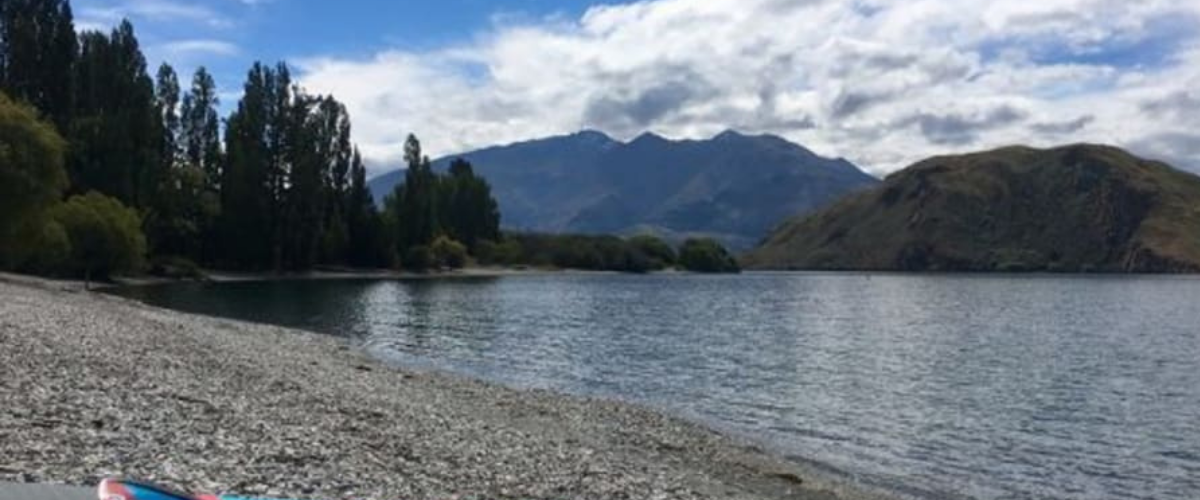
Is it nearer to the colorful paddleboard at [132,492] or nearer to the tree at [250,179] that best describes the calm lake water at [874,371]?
the colorful paddleboard at [132,492]

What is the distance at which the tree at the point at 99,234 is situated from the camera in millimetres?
115000

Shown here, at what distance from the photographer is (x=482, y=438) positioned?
2797 centimetres

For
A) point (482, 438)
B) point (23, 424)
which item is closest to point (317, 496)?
point (23, 424)

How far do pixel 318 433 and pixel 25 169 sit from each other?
70.2 m

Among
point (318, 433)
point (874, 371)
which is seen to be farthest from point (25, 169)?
point (318, 433)

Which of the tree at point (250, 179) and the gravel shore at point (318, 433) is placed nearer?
the gravel shore at point (318, 433)

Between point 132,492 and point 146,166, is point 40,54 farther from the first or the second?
point 132,492

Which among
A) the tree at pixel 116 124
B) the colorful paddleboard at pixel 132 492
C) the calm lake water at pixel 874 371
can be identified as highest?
the tree at pixel 116 124

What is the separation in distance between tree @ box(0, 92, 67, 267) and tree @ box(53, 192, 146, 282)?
86.8ft

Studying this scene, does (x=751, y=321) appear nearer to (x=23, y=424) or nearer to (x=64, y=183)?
(x=64, y=183)

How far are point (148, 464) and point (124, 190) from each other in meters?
132

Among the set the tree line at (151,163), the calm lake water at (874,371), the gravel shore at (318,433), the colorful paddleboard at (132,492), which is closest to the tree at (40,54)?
the tree line at (151,163)

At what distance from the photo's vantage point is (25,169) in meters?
82.3

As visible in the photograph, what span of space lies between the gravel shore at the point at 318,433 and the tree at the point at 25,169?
4123 cm
